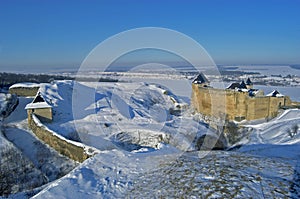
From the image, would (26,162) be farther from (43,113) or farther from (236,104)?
(236,104)

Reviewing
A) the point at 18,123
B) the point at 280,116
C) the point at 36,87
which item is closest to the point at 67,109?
the point at 18,123

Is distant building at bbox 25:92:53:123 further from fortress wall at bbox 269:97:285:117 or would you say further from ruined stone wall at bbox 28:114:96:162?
fortress wall at bbox 269:97:285:117

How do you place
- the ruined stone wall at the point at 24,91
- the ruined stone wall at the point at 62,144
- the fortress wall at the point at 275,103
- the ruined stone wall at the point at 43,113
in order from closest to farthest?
1. the ruined stone wall at the point at 62,144
2. the ruined stone wall at the point at 43,113
3. the fortress wall at the point at 275,103
4. the ruined stone wall at the point at 24,91

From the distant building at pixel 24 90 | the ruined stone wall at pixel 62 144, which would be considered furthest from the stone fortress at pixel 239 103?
the distant building at pixel 24 90

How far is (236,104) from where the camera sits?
21.7m

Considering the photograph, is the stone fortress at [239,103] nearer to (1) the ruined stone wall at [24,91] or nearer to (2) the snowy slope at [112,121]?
(2) the snowy slope at [112,121]

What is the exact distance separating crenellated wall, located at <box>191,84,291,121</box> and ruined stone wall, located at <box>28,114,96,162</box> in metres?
14.1

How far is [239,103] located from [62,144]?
14.8m

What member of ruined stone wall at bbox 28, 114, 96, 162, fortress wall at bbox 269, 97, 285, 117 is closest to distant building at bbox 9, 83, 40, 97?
ruined stone wall at bbox 28, 114, 96, 162

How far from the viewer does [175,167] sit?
4.89 m

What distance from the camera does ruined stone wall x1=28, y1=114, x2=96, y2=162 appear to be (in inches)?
465

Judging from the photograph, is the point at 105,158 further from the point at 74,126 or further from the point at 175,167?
the point at 74,126

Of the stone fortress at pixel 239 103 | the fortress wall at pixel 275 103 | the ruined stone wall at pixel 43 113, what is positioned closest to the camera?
the ruined stone wall at pixel 43 113

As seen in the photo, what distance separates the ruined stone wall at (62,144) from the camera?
11.8 m
